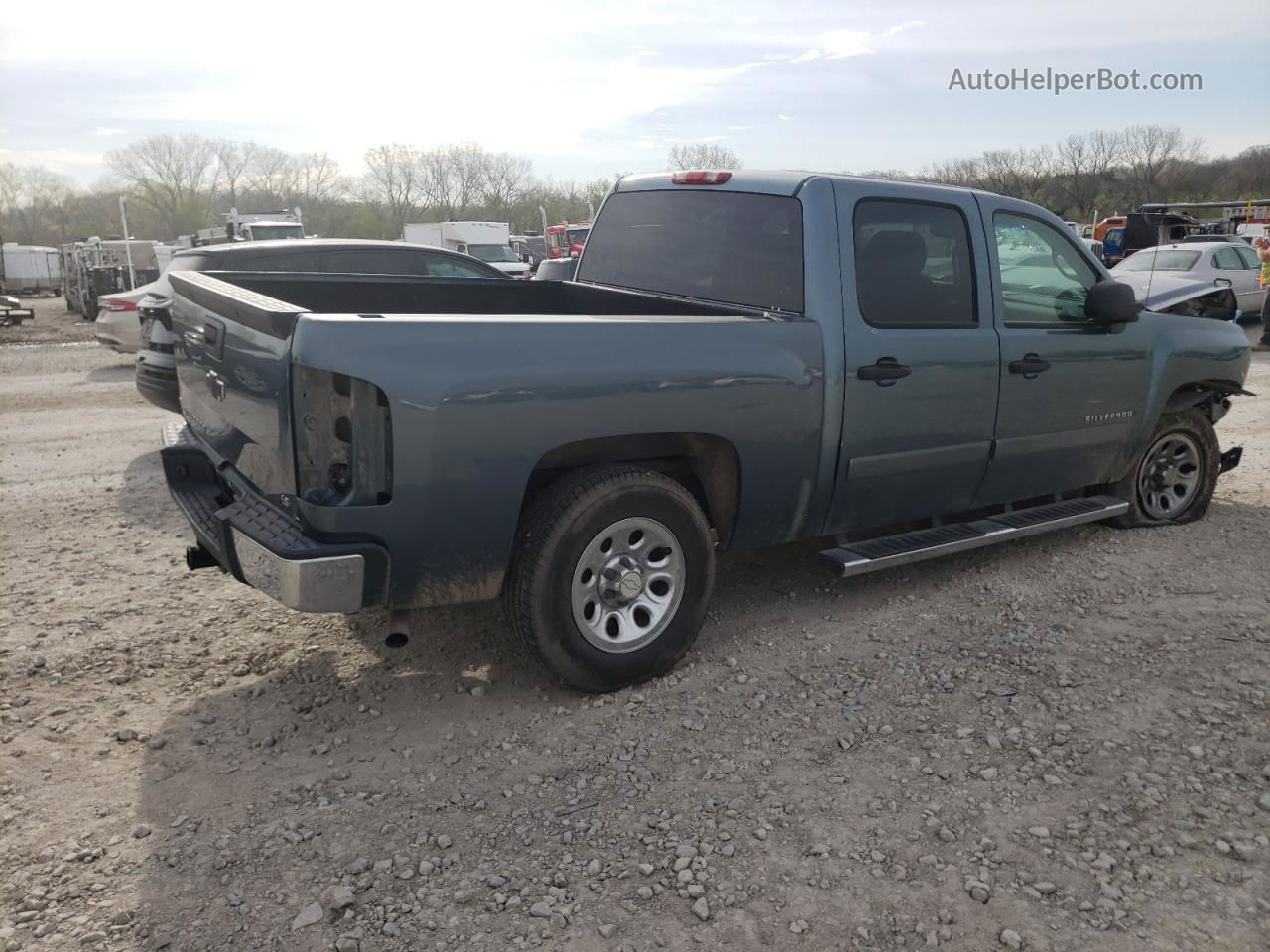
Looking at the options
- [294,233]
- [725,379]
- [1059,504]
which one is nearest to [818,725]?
[725,379]

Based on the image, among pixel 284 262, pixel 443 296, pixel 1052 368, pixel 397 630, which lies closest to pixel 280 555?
pixel 397 630

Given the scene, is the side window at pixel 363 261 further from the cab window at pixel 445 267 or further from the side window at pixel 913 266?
the side window at pixel 913 266

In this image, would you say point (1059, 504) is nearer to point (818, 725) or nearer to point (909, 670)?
point (909, 670)

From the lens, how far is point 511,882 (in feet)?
9.14

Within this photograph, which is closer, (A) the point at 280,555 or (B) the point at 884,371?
(A) the point at 280,555

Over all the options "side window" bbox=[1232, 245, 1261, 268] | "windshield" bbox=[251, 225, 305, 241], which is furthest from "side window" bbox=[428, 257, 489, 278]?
"windshield" bbox=[251, 225, 305, 241]

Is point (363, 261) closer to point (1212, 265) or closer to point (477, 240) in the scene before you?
point (1212, 265)

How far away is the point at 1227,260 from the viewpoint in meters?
18.1

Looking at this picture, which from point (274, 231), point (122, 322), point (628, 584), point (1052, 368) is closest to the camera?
point (628, 584)

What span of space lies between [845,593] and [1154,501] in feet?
7.50

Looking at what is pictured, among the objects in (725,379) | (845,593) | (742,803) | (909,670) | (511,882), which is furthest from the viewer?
(845,593)

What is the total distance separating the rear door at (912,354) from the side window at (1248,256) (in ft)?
55.6

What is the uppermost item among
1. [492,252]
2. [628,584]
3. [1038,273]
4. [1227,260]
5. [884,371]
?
[1038,273]

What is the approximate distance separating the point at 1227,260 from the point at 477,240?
24.0 metres
